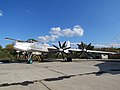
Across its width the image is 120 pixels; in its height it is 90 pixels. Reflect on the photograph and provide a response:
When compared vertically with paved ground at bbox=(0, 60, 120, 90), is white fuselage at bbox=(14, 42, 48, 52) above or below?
above

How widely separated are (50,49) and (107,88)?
2494cm

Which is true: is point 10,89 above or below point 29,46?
below

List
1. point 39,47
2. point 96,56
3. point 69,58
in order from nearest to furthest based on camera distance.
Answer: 1. point 39,47
2. point 69,58
3. point 96,56

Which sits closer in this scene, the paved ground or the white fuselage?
the paved ground

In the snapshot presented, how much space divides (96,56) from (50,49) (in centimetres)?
4049

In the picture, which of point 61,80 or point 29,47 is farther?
point 29,47

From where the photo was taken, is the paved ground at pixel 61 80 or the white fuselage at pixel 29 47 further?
the white fuselage at pixel 29 47

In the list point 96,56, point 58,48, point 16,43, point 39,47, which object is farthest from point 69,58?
point 96,56

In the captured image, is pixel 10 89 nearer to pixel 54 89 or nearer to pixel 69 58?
pixel 54 89

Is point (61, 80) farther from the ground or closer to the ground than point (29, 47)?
closer to the ground

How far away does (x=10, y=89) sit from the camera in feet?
22.7

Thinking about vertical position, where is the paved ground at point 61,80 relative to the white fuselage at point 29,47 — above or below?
below

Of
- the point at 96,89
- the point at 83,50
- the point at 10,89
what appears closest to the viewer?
the point at 96,89

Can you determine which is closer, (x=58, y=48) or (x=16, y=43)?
(x=16, y=43)
